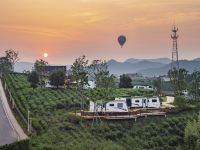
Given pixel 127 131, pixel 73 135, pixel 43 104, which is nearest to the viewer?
pixel 73 135

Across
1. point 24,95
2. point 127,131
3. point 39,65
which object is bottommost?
point 127,131

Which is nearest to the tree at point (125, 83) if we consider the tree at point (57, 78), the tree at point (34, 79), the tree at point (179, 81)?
the tree at point (179, 81)

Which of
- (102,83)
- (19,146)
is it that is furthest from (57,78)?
(19,146)

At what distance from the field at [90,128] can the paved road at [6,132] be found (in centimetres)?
273

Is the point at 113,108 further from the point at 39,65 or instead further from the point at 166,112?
the point at 39,65

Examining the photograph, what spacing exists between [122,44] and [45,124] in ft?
140

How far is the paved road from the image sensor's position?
169 ft

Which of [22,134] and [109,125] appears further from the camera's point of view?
[109,125]

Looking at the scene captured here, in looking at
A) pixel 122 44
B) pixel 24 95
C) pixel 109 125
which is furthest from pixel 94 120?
pixel 122 44

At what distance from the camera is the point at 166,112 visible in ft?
247

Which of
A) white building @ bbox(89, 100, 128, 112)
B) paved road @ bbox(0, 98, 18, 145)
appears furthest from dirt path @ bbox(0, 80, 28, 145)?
white building @ bbox(89, 100, 128, 112)

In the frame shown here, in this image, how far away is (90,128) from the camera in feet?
209

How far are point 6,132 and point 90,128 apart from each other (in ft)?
43.6

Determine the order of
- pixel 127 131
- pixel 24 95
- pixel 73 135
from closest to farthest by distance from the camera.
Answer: pixel 73 135
pixel 127 131
pixel 24 95
